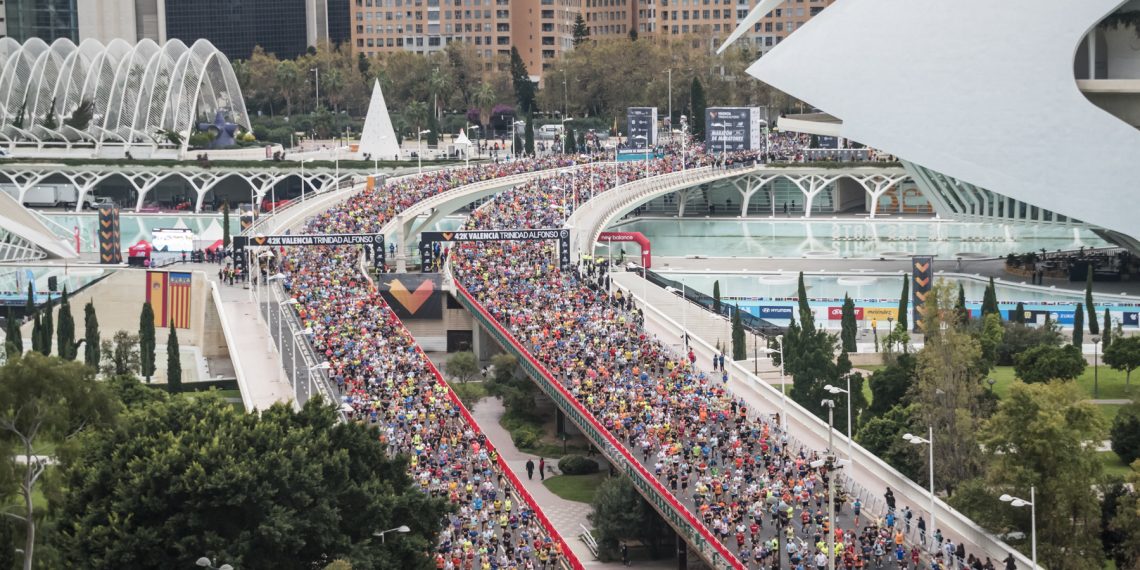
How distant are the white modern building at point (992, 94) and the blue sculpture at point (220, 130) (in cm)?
5073

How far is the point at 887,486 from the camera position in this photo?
40625 mm

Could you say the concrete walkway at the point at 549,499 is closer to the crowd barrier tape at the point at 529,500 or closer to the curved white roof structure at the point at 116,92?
the crowd barrier tape at the point at 529,500

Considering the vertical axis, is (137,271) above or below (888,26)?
below

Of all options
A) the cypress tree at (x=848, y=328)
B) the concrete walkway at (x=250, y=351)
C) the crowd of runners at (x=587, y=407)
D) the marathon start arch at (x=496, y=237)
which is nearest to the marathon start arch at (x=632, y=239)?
the crowd of runners at (x=587, y=407)

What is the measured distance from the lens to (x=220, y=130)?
4545 inches

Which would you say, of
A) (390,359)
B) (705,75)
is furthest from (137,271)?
(705,75)

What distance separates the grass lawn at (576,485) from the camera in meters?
47.5

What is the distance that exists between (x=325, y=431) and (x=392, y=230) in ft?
133

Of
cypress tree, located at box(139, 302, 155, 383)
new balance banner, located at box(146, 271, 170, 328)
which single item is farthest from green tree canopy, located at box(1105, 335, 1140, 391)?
new balance banner, located at box(146, 271, 170, 328)

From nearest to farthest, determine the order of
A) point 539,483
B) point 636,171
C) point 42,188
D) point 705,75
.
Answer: point 539,483, point 636,171, point 42,188, point 705,75

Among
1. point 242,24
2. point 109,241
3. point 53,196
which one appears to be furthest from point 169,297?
point 242,24

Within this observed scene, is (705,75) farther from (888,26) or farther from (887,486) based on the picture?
(887,486)

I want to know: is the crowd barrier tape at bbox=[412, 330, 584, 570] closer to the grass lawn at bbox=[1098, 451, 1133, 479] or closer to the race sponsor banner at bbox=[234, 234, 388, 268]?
the grass lawn at bbox=[1098, 451, 1133, 479]

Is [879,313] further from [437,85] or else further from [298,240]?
[437,85]
